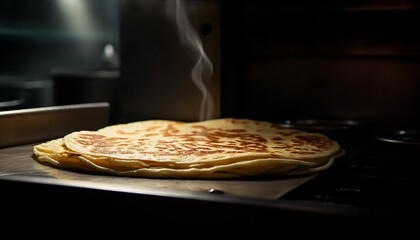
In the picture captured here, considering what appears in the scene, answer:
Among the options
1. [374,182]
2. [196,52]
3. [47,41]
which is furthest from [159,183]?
[47,41]

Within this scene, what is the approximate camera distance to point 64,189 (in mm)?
1479

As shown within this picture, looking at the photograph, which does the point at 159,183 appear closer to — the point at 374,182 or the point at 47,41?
the point at 374,182

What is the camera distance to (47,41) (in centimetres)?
562

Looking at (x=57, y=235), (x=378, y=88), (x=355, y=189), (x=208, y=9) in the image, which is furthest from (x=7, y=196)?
(x=378, y=88)

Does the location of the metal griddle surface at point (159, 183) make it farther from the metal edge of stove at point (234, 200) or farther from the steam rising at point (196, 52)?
the steam rising at point (196, 52)

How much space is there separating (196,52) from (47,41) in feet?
10.4

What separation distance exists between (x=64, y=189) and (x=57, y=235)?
126mm

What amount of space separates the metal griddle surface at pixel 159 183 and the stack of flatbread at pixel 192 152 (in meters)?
0.03

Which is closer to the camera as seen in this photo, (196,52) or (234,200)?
(234,200)

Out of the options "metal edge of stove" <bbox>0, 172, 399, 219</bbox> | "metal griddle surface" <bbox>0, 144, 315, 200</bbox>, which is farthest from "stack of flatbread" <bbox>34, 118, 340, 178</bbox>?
"metal edge of stove" <bbox>0, 172, 399, 219</bbox>

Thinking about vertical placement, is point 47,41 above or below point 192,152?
above

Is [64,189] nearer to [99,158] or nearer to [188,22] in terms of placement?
[99,158]

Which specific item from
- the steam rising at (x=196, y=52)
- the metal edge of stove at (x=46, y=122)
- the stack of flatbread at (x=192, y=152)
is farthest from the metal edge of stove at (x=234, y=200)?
the steam rising at (x=196, y=52)

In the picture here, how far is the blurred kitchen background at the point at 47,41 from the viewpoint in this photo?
4.98 m
